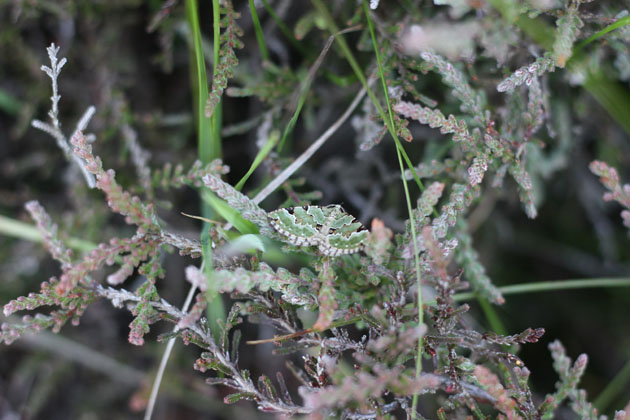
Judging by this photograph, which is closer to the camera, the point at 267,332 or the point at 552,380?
the point at 267,332

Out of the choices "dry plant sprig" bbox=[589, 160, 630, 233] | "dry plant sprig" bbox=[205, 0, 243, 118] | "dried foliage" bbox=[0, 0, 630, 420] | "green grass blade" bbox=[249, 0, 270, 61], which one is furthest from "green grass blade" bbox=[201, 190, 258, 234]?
"dry plant sprig" bbox=[589, 160, 630, 233]

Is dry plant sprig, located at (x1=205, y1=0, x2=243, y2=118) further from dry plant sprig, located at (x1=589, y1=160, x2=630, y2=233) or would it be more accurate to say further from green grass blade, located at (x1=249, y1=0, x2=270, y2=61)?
dry plant sprig, located at (x1=589, y1=160, x2=630, y2=233)

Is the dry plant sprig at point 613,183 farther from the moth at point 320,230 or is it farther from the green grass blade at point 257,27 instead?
the green grass blade at point 257,27

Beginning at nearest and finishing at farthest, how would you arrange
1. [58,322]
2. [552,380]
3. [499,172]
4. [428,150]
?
[58,322], [499,172], [428,150], [552,380]

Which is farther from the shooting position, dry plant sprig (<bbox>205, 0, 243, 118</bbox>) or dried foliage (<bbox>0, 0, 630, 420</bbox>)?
dry plant sprig (<bbox>205, 0, 243, 118</bbox>)

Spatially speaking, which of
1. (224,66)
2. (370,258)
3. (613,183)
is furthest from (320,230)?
(613,183)

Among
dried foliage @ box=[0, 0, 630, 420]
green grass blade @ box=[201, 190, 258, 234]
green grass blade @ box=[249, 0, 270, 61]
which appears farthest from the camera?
Result: green grass blade @ box=[249, 0, 270, 61]

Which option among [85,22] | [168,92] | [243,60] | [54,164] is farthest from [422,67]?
[54,164]

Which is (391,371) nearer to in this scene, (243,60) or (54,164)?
(243,60)

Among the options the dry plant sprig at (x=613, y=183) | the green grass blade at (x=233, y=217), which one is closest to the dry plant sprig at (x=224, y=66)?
the green grass blade at (x=233, y=217)
